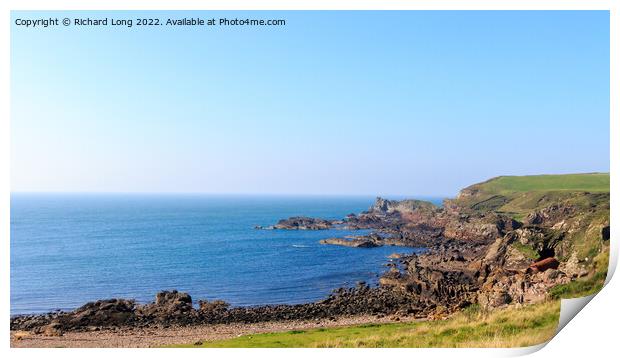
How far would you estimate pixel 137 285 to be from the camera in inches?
1107

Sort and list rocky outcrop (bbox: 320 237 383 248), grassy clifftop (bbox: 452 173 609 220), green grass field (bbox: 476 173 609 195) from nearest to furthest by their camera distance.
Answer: green grass field (bbox: 476 173 609 195) < grassy clifftop (bbox: 452 173 609 220) < rocky outcrop (bbox: 320 237 383 248)

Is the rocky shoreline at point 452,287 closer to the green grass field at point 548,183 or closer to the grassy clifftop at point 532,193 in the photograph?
the grassy clifftop at point 532,193

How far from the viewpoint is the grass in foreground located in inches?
539

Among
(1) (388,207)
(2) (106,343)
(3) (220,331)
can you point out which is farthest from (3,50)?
(1) (388,207)

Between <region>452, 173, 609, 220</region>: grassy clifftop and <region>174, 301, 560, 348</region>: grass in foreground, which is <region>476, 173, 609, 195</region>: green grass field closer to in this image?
<region>452, 173, 609, 220</region>: grassy clifftop

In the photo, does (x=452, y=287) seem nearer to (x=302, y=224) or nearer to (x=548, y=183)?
(x=548, y=183)

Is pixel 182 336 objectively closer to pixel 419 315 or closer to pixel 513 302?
pixel 419 315

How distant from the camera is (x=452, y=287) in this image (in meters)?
26.8

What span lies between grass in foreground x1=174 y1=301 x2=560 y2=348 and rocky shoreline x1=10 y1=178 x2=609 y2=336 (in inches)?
75.5

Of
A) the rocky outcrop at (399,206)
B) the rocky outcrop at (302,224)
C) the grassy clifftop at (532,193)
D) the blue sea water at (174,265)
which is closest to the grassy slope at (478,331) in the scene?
the grassy clifftop at (532,193)

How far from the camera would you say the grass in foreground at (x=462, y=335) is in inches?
539

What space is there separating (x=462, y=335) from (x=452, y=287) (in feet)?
43.7

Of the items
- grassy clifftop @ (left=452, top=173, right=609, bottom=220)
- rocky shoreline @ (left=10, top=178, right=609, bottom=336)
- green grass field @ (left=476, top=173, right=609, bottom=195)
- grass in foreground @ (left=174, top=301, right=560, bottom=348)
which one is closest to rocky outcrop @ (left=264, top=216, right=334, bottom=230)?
rocky shoreline @ (left=10, top=178, right=609, bottom=336)

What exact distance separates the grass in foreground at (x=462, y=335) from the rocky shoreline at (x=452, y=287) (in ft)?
6.29
